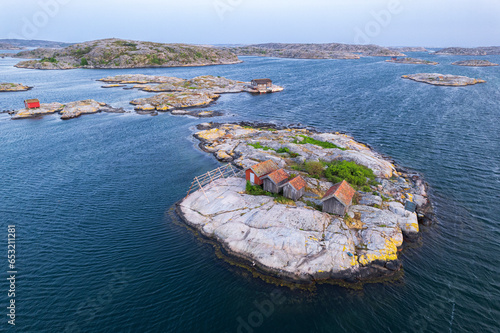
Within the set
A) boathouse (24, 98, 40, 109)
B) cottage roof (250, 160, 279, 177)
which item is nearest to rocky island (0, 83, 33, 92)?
boathouse (24, 98, 40, 109)

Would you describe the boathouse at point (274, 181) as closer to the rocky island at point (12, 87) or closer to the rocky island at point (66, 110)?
the rocky island at point (66, 110)

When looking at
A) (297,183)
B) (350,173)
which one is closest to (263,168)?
(297,183)

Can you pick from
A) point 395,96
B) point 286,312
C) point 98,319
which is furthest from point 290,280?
point 395,96

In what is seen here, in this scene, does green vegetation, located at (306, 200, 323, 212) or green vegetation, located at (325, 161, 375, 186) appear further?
green vegetation, located at (325, 161, 375, 186)

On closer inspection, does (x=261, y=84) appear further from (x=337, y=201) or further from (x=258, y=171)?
(x=337, y=201)

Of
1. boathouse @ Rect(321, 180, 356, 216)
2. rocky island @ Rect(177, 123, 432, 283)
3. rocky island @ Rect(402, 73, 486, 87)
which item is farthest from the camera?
rocky island @ Rect(402, 73, 486, 87)

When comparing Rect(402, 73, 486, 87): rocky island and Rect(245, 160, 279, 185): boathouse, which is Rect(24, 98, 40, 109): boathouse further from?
Rect(402, 73, 486, 87): rocky island

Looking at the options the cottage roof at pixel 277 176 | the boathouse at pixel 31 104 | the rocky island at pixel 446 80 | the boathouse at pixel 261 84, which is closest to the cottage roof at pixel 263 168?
the cottage roof at pixel 277 176
